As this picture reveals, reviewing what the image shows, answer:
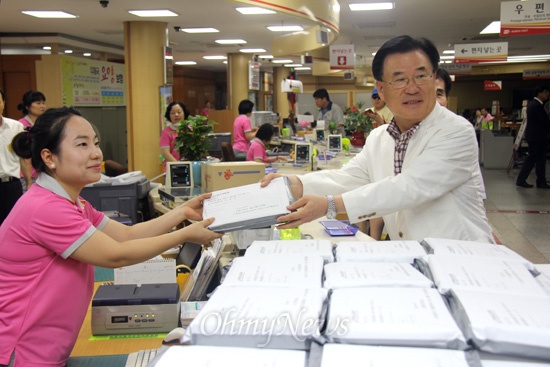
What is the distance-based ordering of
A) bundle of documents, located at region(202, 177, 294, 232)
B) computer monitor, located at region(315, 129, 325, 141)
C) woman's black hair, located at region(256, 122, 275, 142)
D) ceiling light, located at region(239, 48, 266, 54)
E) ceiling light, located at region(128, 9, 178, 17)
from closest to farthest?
bundle of documents, located at region(202, 177, 294, 232), woman's black hair, located at region(256, 122, 275, 142), ceiling light, located at region(128, 9, 178, 17), computer monitor, located at region(315, 129, 325, 141), ceiling light, located at region(239, 48, 266, 54)

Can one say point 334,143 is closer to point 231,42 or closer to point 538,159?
point 538,159

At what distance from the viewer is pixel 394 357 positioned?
0.97 meters

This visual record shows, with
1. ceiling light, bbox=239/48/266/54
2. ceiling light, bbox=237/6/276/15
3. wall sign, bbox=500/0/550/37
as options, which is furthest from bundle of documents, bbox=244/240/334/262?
ceiling light, bbox=239/48/266/54

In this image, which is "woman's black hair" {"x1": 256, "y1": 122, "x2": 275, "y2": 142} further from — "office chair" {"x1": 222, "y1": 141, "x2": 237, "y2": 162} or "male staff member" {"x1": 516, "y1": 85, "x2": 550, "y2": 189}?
"male staff member" {"x1": 516, "y1": 85, "x2": 550, "y2": 189}

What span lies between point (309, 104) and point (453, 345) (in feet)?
85.3

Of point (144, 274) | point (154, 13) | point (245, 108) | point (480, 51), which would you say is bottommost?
point (144, 274)

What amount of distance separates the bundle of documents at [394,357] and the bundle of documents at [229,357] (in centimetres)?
6

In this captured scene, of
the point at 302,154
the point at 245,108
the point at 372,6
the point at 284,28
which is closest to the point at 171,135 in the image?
the point at 302,154

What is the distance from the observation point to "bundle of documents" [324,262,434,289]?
48.9 inches

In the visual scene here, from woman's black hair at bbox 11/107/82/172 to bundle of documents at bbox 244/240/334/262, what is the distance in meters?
0.95

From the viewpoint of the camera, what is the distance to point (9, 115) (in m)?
12.4

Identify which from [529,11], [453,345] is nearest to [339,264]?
[453,345]

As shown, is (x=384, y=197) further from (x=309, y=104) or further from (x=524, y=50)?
(x=309, y=104)

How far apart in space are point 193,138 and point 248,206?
3.51 meters
